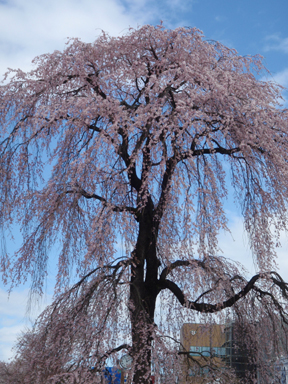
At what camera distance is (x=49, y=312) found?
648 cm

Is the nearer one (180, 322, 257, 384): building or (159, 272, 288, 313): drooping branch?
(159, 272, 288, 313): drooping branch

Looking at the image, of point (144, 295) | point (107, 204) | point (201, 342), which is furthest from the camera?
point (201, 342)

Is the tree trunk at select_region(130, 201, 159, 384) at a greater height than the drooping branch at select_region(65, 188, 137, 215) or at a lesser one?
lesser

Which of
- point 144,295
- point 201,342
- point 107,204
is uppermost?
point 107,204

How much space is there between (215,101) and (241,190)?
142cm

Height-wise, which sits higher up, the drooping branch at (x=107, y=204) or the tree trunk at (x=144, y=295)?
the drooping branch at (x=107, y=204)

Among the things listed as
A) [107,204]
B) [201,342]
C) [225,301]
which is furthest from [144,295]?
[107,204]

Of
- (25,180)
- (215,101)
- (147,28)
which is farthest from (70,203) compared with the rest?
(147,28)

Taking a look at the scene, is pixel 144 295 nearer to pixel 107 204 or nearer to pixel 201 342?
pixel 201 342

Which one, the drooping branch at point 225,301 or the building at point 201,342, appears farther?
the building at point 201,342

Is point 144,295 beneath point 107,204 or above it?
beneath

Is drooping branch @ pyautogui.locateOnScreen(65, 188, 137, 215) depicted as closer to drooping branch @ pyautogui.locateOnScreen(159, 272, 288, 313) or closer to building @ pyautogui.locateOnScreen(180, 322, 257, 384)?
drooping branch @ pyautogui.locateOnScreen(159, 272, 288, 313)

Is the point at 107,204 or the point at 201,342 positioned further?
the point at 201,342

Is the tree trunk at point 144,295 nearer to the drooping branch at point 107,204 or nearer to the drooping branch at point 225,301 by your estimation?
the drooping branch at point 225,301
